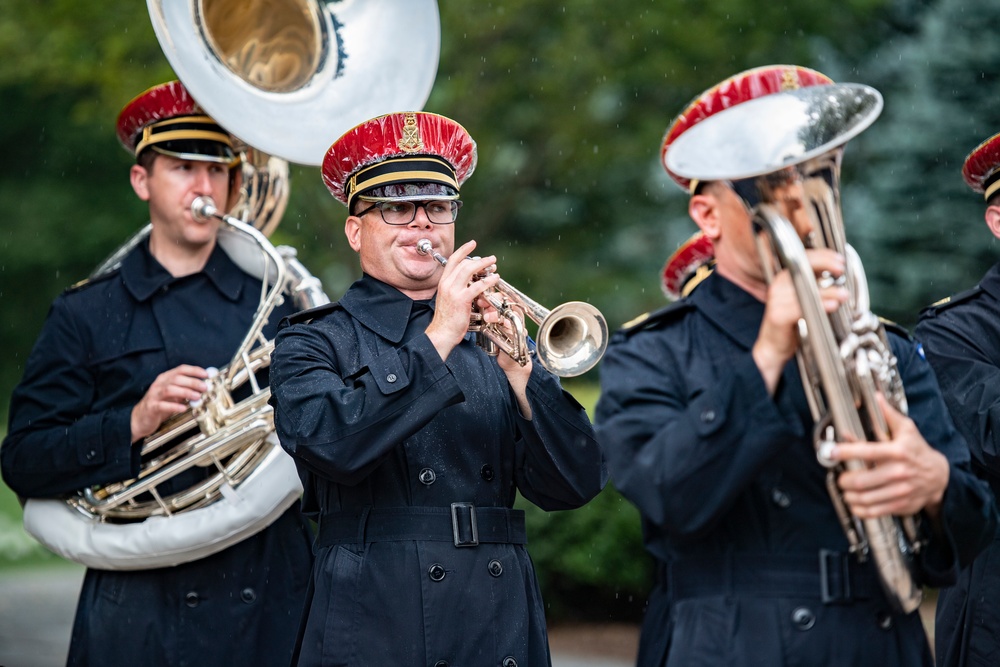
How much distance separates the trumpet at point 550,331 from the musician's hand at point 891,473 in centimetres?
124

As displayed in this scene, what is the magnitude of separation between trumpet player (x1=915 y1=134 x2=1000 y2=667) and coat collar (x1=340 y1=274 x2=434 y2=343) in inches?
64.7

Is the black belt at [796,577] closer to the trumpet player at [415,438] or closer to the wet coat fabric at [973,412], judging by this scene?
the trumpet player at [415,438]

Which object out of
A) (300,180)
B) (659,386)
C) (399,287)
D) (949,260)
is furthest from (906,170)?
(659,386)

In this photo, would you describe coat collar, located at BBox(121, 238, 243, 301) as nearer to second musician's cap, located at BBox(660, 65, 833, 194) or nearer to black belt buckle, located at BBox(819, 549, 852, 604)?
second musician's cap, located at BBox(660, 65, 833, 194)

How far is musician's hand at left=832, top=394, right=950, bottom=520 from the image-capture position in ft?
8.85

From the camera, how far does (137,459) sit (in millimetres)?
4949

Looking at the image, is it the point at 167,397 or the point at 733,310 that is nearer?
the point at 733,310

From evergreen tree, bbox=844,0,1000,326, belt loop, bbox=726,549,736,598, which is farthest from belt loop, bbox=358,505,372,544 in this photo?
evergreen tree, bbox=844,0,1000,326

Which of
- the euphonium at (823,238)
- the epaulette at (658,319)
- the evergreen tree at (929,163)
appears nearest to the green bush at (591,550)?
the evergreen tree at (929,163)

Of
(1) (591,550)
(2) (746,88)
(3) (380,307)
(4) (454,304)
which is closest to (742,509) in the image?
(2) (746,88)

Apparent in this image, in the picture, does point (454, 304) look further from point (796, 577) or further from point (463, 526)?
point (796, 577)

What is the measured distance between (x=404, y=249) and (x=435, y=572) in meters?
0.92

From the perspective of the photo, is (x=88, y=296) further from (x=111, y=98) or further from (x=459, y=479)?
(x=111, y=98)

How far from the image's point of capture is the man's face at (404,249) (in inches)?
163
